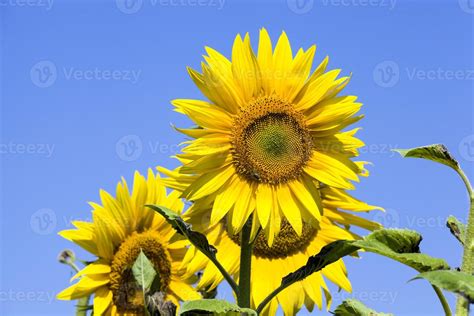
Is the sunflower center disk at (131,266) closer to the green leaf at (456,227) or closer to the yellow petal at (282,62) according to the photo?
the yellow petal at (282,62)

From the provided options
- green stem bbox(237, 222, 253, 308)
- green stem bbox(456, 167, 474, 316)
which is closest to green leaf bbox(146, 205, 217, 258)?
green stem bbox(237, 222, 253, 308)

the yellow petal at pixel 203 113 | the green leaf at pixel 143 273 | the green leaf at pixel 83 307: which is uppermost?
the yellow petal at pixel 203 113

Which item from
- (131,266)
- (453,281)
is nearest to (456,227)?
(453,281)

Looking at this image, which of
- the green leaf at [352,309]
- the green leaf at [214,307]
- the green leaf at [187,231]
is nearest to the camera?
the green leaf at [214,307]

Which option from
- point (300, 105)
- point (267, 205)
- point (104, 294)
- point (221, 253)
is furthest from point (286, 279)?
point (104, 294)

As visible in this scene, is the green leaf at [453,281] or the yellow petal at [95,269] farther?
the yellow petal at [95,269]

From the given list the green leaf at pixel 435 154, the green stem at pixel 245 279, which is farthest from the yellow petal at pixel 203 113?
the green leaf at pixel 435 154

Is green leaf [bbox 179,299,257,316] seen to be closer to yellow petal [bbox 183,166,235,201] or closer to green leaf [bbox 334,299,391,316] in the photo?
green leaf [bbox 334,299,391,316]

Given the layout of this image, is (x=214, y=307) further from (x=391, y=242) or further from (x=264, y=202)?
(x=264, y=202)
